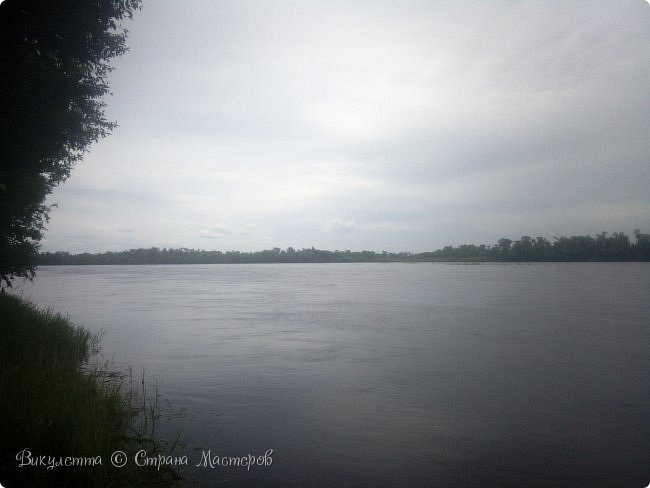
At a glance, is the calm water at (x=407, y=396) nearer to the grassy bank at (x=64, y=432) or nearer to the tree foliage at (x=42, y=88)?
the grassy bank at (x=64, y=432)

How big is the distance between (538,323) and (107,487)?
2003 cm

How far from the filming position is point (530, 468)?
647 cm

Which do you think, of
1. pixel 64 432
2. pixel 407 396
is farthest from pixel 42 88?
Result: pixel 407 396

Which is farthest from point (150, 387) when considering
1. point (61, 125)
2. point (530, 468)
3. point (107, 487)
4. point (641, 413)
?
point (641, 413)

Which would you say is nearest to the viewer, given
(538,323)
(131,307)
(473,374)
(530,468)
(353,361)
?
(530,468)

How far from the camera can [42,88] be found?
26.7 feet

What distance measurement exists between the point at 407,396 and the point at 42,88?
1025 cm

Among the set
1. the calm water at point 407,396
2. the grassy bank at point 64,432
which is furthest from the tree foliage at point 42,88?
the calm water at point 407,396

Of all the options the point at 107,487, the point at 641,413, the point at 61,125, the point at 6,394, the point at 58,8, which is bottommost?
the point at 641,413

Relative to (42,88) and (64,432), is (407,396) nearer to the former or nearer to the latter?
(64,432)

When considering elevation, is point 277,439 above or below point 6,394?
below

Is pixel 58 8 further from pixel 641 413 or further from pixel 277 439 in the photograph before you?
pixel 641 413

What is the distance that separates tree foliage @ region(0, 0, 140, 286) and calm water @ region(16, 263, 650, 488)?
5.27 m

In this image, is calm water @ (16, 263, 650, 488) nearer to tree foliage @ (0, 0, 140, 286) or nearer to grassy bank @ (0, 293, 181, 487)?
grassy bank @ (0, 293, 181, 487)
